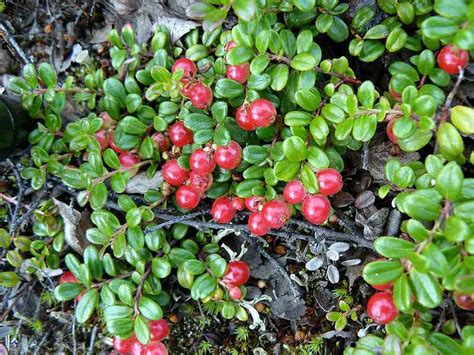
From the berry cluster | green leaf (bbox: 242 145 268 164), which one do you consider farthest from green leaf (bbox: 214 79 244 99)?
the berry cluster

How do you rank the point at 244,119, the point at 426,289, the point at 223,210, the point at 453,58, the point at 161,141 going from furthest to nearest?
1. the point at 161,141
2. the point at 223,210
3. the point at 244,119
4. the point at 453,58
5. the point at 426,289

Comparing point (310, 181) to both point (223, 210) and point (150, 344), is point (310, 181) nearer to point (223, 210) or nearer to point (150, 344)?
point (223, 210)

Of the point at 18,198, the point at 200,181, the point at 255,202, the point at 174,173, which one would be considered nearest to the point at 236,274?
the point at 255,202

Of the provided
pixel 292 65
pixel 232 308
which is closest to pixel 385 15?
pixel 292 65

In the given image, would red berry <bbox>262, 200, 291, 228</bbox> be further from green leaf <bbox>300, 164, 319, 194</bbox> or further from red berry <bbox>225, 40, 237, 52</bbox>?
red berry <bbox>225, 40, 237, 52</bbox>

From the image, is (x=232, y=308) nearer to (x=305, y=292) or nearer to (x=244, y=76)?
(x=305, y=292)

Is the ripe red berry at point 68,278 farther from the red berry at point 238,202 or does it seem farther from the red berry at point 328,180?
the red berry at point 328,180

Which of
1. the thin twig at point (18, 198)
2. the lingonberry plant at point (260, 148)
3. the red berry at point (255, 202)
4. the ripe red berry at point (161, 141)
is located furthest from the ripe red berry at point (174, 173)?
the thin twig at point (18, 198)

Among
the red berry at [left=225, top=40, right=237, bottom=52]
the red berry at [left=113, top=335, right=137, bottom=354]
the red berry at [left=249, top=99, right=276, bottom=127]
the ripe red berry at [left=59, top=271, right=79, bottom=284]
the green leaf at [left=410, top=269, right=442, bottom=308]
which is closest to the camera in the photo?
the green leaf at [left=410, top=269, right=442, bottom=308]
